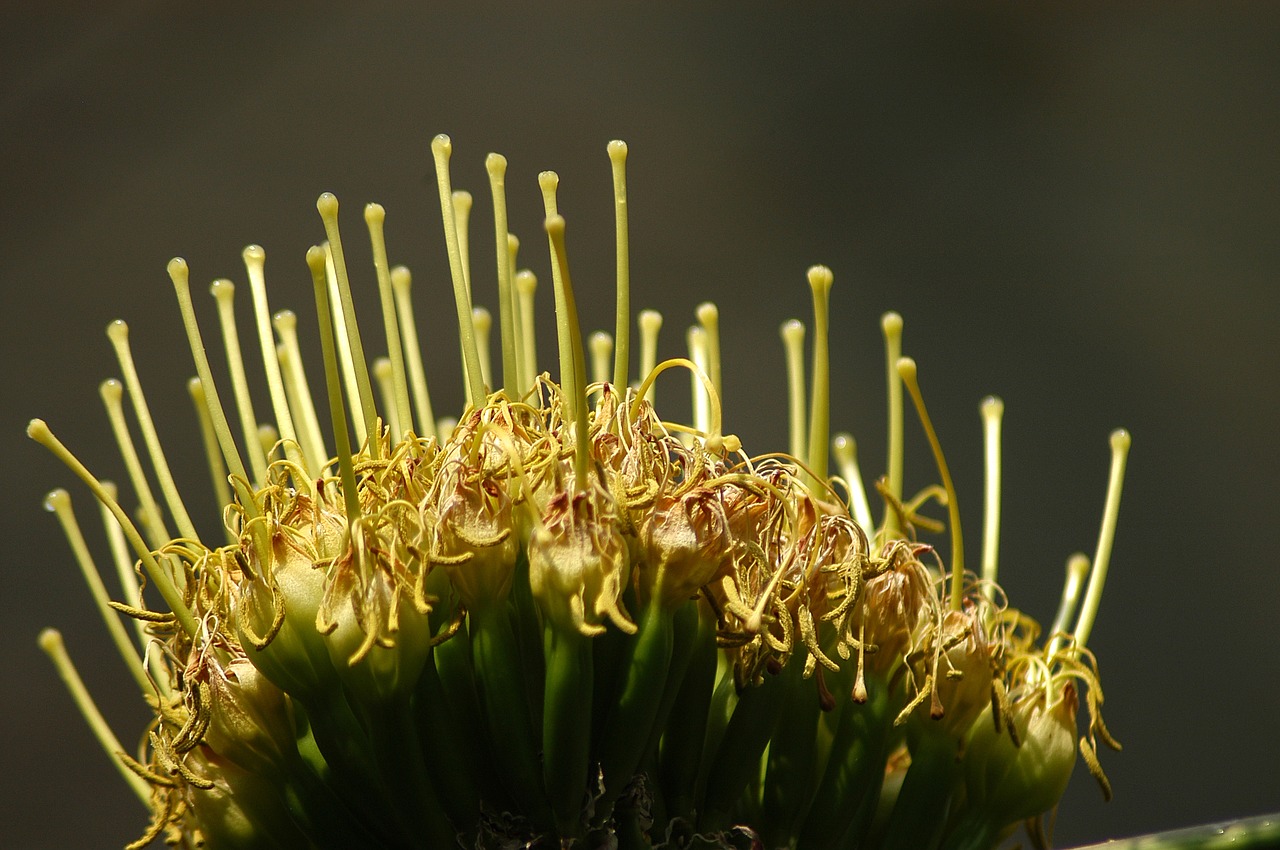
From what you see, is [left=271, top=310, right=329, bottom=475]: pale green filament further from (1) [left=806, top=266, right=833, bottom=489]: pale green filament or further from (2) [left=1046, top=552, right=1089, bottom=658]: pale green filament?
(2) [left=1046, top=552, right=1089, bottom=658]: pale green filament

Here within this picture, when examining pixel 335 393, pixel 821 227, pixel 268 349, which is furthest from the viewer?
pixel 821 227

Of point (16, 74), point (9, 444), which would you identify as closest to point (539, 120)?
point (16, 74)

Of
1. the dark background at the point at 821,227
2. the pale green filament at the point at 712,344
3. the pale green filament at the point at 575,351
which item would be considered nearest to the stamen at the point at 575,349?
the pale green filament at the point at 575,351

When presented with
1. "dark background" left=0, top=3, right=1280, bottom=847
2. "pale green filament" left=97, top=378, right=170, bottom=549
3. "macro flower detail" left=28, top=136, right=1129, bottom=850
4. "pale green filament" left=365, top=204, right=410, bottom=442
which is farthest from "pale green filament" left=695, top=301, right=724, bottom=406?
"dark background" left=0, top=3, right=1280, bottom=847

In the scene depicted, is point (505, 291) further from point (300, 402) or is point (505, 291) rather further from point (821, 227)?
point (821, 227)

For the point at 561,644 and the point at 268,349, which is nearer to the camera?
the point at 561,644

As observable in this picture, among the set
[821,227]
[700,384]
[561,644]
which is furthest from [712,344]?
[821,227]

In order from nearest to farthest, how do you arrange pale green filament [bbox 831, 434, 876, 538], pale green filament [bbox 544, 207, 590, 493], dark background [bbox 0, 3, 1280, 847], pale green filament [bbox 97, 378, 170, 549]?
pale green filament [bbox 544, 207, 590, 493] → pale green filament [bbox 97, 378, 170, 549] → pale green filament [bbox 831, 434, 876, 538] → dark background [bbox 0, 3, 1280, 847]
